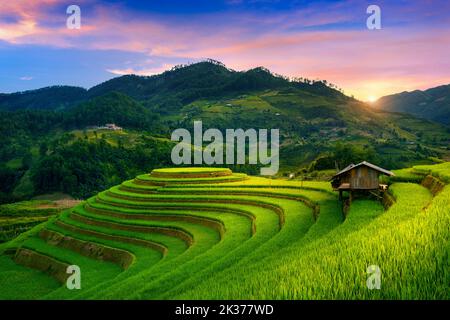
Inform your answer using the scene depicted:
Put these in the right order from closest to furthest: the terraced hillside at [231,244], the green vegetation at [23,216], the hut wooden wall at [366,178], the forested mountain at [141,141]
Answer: the terraced hillside at [231,244] → the hut wooden wall at [366,178] → the green vegetation at [23,216] → the forested mountain at [141,141]

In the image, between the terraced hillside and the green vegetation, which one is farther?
the green vegetation

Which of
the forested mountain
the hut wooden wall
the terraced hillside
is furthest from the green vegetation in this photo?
the hut wooden wall

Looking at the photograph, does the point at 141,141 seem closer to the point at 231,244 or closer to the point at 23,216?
the point at 23,216

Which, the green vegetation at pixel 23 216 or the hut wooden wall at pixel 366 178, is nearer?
the hut wooden wall at pixel 366 178

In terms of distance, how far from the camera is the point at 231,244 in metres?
20.3

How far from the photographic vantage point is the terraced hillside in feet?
27.6

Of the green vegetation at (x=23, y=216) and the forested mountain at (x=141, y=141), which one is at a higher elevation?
the forested mountain at (x=141, y=141)

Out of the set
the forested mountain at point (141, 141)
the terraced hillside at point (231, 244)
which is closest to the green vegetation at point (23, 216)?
the terraced hillside at point (231, 244)

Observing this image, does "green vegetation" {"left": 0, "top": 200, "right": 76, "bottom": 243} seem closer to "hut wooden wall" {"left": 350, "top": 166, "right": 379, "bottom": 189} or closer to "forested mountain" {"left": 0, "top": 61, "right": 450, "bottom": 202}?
"forested mountain" {"left": 0, "top": 61, "right": 450, "bottom": 202}

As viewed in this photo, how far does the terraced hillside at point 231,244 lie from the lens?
27.6 feet

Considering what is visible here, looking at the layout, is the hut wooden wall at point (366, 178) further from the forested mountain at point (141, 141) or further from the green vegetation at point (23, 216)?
the green vegetation at point (23, 216)

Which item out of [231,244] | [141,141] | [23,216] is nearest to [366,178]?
[231,244]

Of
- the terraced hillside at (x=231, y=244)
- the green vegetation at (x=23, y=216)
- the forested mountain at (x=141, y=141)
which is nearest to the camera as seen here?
the terraced hillside at (x=231, y=244)

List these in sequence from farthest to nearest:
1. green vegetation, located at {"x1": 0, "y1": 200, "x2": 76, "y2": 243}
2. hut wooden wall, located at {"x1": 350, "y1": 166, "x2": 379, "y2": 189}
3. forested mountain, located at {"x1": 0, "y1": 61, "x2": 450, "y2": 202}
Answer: forested mountain, located at {"x1": 0, "y1": 61, "x2": 450, "y2": 202}
green vegetation, located at {"x1": 0, "y1": 200, "x2": 76, "y2": 243}
hut wooden wall, located at {"x1": 350, "y1": 166, "x2": 379, "y2": 189}
